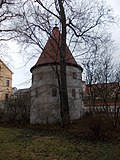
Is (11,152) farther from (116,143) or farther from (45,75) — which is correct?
(45,75)

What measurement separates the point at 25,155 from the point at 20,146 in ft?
6.02

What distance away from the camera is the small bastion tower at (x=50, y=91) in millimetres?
26500

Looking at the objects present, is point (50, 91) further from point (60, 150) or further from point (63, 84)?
point (60, 150)

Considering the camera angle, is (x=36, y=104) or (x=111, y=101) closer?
(x=111, y=101)

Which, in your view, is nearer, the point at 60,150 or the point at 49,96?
the point at 60,150

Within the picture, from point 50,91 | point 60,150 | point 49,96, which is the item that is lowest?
point 60,150

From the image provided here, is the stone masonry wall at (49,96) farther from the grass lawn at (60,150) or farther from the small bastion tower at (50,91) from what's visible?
the grass lawn at (60,150)

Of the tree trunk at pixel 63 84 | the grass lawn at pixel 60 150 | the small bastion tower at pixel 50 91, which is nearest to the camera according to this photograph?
the grass lawn at pixel 60 150

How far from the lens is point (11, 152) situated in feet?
34.4

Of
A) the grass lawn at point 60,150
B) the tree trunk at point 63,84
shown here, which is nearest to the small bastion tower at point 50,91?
the tree trunk at point 63,84

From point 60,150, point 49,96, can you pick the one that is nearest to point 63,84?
point 49,96

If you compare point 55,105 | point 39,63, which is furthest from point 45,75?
point 55,105

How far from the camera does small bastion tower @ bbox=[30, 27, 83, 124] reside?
86.9 feet

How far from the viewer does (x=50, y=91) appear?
27.1 m
